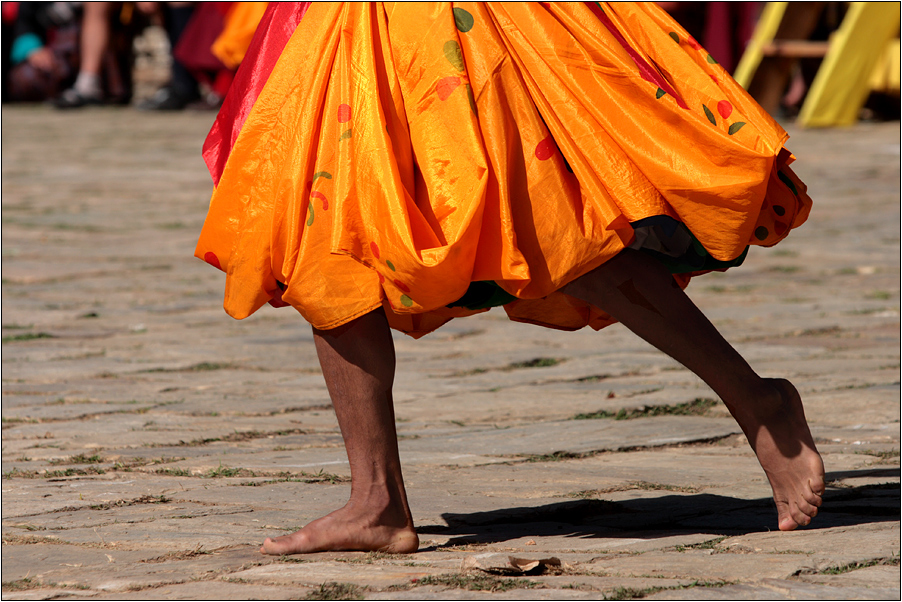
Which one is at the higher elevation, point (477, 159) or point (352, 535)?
point (477, 159)

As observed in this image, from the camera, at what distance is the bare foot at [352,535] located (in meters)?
2.18

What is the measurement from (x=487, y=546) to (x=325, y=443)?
92cm

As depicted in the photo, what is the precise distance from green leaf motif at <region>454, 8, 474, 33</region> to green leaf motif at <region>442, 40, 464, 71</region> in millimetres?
32

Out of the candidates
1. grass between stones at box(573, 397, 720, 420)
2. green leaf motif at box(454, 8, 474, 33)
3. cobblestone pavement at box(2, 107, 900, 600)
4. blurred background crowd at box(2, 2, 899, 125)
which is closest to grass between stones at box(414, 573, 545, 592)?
cobblestone pavement at box(2, 107, 900, 600)

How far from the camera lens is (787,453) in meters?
2.37

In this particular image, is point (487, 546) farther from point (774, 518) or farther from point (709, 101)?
point (709, 101)

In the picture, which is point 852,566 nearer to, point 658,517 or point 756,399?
point 756,399

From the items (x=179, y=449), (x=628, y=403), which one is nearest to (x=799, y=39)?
(x=628, y=403)

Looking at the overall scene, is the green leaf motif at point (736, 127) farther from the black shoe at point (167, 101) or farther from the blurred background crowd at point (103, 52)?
the black shoe at point (167, 101)

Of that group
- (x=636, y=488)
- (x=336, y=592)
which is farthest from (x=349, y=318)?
(x=636, y=488)

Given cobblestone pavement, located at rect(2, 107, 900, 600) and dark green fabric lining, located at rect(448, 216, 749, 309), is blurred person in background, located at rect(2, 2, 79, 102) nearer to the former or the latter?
cobblestone pavement, located at rect(2, 107, 900, 600)

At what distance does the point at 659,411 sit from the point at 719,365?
44.7 inches

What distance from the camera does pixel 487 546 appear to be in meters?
2.26

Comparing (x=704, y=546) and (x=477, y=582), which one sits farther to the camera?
(x=704, y=546)
